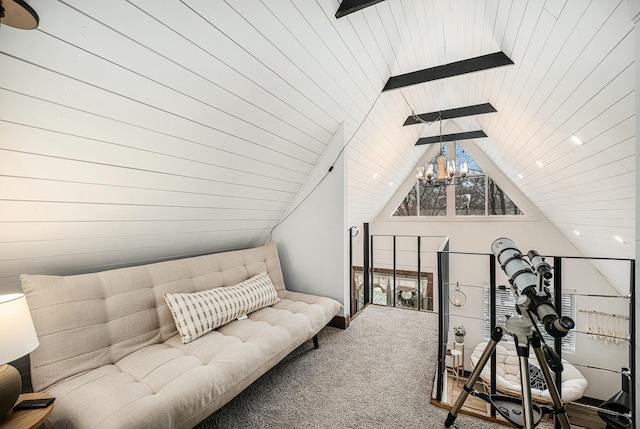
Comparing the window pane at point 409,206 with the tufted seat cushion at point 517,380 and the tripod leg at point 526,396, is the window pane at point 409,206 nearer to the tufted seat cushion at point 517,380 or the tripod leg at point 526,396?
the tufted seat cushion at point 517,380

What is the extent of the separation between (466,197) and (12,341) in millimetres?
6297

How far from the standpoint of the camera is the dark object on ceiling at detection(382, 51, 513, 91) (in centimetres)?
212

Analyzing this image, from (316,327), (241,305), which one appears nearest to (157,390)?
(241,305)

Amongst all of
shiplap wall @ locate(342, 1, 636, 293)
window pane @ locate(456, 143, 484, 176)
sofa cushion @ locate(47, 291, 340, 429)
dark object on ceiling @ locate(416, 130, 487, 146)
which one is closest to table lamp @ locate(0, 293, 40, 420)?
sofa cushion @ locate(47, 291, 340, 429)

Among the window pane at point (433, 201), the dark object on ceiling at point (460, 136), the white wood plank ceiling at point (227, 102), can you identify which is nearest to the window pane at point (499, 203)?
the window pane at point (433, 201)

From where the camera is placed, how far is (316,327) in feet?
7.10

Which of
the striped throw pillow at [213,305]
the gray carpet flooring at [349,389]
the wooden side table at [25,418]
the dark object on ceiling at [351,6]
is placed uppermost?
the dark object on ceiling at [351,6]

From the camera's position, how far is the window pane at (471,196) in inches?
224

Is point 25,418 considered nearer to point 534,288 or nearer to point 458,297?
point 534,288

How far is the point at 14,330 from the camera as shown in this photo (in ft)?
3.38

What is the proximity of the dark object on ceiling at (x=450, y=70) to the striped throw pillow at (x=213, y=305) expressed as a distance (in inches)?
82.7

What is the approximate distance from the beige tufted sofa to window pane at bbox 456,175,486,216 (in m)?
4.83

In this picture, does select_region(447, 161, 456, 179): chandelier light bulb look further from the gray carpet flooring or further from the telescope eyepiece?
the telescope eyepiece

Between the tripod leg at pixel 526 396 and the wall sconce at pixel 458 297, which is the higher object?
the tripod leg at pixel 526 396
